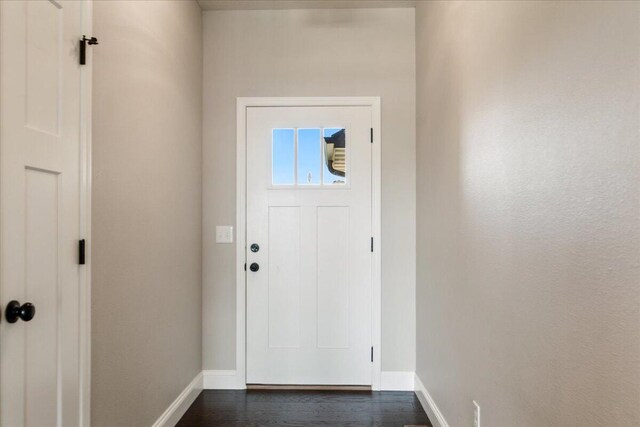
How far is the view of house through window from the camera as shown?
107 inches

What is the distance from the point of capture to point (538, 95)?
1.11 metres

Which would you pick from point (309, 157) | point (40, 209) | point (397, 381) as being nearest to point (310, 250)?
point (309, 157)

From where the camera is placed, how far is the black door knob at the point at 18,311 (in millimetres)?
1071

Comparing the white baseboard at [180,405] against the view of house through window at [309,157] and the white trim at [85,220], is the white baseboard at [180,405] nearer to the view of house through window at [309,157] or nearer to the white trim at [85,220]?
the white trim at [85,220]

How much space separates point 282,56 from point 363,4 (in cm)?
69

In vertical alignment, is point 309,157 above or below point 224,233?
above

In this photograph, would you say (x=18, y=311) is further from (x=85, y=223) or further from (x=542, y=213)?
(x=542, y=213)

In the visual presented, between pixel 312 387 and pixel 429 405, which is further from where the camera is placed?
pixel 312 387

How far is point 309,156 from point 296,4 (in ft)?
3.58

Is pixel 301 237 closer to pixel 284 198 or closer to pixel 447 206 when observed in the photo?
pixel 284 198

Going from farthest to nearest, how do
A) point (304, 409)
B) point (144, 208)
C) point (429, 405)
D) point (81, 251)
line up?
point (304, 409) < point (429, 405) < point (144, 208) < point (81, 251)

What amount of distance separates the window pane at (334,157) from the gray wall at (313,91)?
11.5 inches

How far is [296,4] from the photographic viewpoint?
266 centimetres

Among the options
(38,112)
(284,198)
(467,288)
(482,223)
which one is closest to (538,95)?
(482,223)
